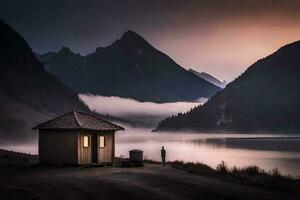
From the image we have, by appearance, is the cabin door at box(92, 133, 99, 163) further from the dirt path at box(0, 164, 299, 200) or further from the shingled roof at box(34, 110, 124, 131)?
the dirt path at box(0, 164, 299, 200)

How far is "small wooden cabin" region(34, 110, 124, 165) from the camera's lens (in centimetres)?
4216

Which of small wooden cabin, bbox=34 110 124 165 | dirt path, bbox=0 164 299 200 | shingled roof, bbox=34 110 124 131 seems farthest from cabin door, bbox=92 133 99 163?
dirt path, bbox=0 164 299 200

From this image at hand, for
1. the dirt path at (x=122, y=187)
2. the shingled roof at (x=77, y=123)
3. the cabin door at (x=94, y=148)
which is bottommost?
the dirt path at (x=122, y=187)

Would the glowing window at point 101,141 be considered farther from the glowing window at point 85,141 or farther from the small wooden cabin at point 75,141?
the glowing window at point 85,141

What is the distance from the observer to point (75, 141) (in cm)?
4203

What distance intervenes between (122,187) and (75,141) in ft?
51.4

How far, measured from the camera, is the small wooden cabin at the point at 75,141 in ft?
138

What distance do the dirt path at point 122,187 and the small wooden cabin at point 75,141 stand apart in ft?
24.9

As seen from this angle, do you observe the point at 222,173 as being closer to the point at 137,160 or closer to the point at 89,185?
the point at 137,160

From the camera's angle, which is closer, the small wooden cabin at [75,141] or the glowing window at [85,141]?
the small wooden cabin at [75,141]

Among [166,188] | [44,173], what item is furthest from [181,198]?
[44,173]

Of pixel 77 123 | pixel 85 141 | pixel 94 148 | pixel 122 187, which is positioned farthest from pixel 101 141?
pixel 122 187

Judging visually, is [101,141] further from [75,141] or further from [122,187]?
[122,187]

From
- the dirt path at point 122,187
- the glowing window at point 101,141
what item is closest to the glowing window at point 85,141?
the glowing window at point 101,141
